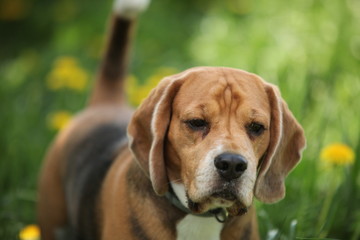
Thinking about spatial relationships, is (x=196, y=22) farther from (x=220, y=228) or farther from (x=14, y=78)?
(x=220, y=228)

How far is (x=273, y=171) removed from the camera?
3221 mm

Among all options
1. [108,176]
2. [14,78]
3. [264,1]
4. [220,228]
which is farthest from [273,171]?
[264,1]

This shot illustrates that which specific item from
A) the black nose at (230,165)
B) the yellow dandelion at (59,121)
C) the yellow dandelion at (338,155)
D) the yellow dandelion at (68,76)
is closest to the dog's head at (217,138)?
the black nose at (230,165)

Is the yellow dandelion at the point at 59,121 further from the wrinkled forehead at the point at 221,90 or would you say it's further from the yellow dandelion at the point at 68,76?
the wrinkled forehead at the point at 221,90

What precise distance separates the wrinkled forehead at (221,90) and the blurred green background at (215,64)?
0.77 metres

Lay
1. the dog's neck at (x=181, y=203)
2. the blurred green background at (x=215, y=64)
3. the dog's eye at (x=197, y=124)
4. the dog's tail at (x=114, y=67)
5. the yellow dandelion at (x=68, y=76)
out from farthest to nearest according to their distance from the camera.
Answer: the yellow dandelion at (x=68, y=76) → the dog's tail at (x=114, y=67) → the blurred green background at (x=215, y=64) → the dog's neck at (x=181, y=203) → the dog's eye at (x=197, y=124)

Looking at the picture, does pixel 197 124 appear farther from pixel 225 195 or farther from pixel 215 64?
pixel 215 64

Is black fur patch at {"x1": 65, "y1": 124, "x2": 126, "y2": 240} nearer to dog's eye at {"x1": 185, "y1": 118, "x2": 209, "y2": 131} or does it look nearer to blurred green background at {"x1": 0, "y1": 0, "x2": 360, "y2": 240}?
blurred green background at {"x1": 0, "y1": 0, "x2": 360, "y2": 240}

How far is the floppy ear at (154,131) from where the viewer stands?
308 centimetres

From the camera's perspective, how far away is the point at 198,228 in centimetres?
321

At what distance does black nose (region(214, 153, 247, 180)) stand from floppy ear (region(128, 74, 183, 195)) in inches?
14.5

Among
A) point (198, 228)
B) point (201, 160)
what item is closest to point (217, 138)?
point (201, 160)

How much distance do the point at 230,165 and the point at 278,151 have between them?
0.49 m

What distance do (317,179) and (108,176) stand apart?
1593 millimetres
